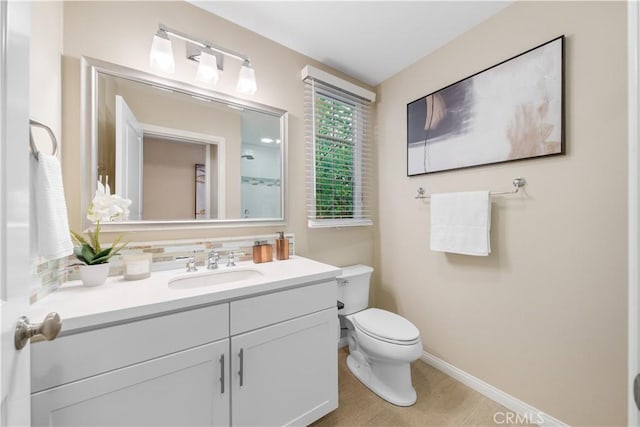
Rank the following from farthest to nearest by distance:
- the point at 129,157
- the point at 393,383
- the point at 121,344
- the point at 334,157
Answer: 1. the point at 334,157
2. the point at 393,383
3. the point at 129,157
4. the point at 121,344

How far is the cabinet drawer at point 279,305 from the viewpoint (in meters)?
1.00

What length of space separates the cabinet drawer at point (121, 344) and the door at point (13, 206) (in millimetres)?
222

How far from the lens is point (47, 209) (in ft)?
2.64

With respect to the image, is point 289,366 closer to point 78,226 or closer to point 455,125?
point 78,226

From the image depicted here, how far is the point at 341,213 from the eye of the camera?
198cm

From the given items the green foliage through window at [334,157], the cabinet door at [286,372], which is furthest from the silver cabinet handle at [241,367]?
the green foliage through window at [334,157]

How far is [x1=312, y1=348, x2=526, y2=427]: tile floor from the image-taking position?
1329mm

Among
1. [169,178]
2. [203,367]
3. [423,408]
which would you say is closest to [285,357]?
[203,367]

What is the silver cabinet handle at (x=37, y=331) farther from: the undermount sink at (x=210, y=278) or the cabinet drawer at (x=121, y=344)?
the undermount sink at (x=210, y=278)

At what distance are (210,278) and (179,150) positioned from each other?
2.36 feet

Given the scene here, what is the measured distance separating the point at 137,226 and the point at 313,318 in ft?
3.23

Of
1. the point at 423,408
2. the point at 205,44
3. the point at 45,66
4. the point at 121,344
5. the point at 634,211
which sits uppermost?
the point at 205,44

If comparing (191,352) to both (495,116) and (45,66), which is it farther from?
(495,116)

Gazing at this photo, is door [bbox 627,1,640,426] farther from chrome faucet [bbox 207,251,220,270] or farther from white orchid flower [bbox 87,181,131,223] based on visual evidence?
white orchid flower [bbox 87,181,131,223]
